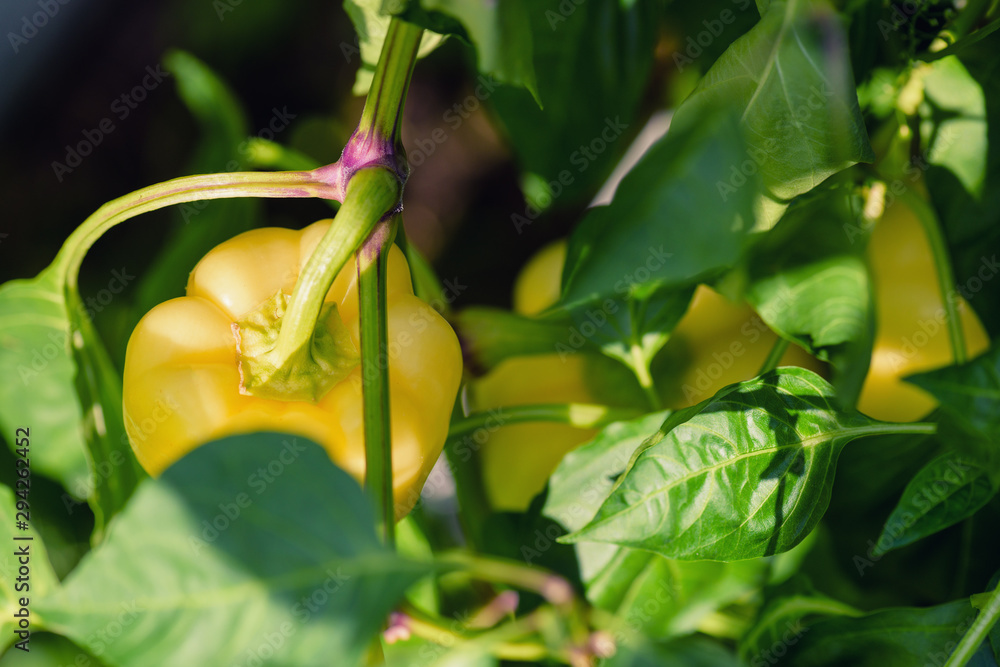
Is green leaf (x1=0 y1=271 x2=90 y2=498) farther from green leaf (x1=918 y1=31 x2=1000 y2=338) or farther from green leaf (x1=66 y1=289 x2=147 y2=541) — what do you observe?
green leaf (x1=918 y1=31 x2=1000 y2=338)

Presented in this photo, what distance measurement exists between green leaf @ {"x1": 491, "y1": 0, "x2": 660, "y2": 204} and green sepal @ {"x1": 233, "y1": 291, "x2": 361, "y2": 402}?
0.22 m

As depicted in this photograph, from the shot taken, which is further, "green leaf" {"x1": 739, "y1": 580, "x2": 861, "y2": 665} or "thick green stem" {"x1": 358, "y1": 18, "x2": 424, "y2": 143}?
"green leaf" {"x1": 739, "y1": 580, "x2": 861, "y2": 665}

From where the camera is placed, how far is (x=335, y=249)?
365 millimetres

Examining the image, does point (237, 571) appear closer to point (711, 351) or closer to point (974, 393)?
point (974, 393)

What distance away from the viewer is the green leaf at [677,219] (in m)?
0.29

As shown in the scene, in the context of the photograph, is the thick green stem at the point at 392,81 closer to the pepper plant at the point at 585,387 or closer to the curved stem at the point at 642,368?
the pepper plant at the point at 585,387

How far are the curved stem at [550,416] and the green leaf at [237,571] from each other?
239mm

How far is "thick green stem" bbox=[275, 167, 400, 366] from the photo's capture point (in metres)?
0.37

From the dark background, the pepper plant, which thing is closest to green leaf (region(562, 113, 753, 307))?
the pepper plant

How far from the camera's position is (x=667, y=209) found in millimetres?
299

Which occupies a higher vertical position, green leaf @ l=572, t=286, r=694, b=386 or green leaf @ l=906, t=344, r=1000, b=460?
green leaf @ l=906, t=344, r=1000, b=460

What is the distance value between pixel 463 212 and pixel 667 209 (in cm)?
64

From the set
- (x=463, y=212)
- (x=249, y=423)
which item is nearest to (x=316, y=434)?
(x=249, y=423)

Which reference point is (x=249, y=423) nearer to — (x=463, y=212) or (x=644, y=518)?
(x=644, y=518)
